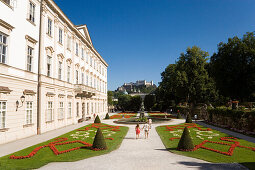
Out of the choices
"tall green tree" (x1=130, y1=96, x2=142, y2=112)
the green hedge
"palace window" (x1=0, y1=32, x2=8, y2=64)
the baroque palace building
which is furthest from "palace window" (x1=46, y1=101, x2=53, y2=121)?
"tall green tree" (x1=130, y1=96, x2=142, y2=112)

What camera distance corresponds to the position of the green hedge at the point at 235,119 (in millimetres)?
19237

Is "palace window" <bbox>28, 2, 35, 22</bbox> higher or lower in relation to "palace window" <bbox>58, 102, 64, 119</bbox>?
higher

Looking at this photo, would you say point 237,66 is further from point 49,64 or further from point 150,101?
point 150,101

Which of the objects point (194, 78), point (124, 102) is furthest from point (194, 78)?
point (124, 102)

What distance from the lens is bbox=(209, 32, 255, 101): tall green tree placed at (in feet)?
89.4

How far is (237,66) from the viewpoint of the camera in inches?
1085

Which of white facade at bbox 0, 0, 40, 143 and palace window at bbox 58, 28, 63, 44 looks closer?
white facade at bbox 0, 0, 40, 143

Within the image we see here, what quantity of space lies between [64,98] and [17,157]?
1481cm

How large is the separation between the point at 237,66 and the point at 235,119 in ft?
31.8

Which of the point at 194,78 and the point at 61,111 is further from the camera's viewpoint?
the point at 194,78

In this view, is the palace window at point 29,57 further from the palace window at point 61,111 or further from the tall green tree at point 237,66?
the tall green tree at point 237,66

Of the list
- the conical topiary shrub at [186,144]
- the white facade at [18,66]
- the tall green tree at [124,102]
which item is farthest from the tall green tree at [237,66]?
the tall green tree at [124,102]

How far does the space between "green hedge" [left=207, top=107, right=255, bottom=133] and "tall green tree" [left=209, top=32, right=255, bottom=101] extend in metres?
4.99

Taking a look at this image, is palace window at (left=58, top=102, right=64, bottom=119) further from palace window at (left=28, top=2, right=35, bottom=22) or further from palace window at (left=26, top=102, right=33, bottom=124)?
palace window at (left=28, top=2, right=35, bottom=22)
